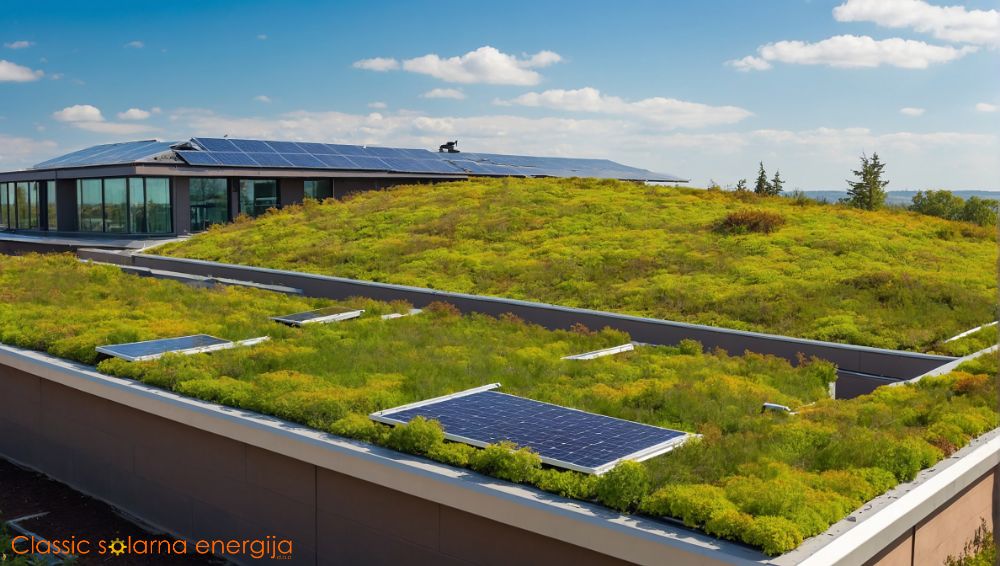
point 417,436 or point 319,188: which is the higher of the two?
point 319,188

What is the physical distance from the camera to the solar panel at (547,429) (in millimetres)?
8266

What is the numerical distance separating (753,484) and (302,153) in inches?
1439

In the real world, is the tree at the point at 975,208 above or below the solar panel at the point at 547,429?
above

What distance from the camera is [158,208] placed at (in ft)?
116

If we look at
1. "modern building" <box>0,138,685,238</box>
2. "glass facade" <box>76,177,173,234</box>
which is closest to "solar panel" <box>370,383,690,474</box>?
"modern building" <box>0,138,685,238</box>

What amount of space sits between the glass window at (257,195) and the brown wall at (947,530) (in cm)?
3386

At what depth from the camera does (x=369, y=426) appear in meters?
9.39

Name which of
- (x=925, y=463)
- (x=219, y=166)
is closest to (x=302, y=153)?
(x=219, y=166)

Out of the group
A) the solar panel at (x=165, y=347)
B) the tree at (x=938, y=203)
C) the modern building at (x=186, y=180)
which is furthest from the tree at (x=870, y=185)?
the solar panel at (x=165, y=347)

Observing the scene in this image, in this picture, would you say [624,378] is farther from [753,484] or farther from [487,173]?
[487,173]

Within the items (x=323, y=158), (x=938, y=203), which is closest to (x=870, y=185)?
(x=938, y=203)

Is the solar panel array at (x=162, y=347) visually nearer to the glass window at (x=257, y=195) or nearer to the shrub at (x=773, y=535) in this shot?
the shrub at (x=773, y=535)

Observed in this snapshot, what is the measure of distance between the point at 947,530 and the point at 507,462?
459 cm

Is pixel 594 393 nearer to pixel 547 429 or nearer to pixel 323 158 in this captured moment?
pixel 547 429
